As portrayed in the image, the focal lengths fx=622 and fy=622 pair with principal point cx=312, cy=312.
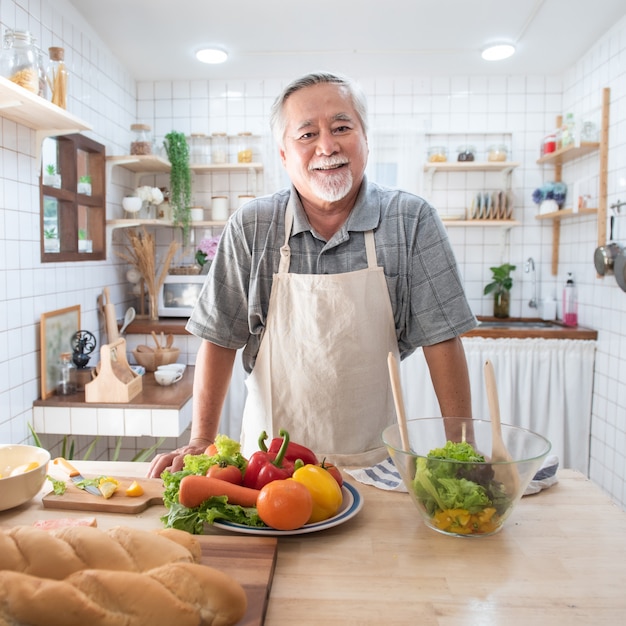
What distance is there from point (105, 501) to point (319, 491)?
38 cm

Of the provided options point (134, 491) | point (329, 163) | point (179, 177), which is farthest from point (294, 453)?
point (179, 177)

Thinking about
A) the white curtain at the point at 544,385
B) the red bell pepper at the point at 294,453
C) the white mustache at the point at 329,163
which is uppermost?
the white mustache at the point at 329,163

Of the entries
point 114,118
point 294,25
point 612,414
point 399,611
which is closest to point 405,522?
point 399,611

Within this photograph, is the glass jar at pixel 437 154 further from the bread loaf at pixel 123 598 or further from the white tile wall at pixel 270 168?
the bread loaf at pixel 123 598

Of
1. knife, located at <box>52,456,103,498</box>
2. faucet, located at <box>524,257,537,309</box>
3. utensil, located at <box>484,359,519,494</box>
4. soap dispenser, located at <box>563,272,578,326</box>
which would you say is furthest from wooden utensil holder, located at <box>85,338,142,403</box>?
faucet, located at <box>524,257,537,309</box>

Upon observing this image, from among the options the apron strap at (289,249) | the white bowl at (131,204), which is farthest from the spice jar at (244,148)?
the apron strap at (289,249)

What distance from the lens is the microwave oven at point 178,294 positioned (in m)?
3.69

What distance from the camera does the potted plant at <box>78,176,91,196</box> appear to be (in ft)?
10.2

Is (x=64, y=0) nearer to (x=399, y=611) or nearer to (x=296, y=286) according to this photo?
(x=296, y=286)

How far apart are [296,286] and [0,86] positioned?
114cm

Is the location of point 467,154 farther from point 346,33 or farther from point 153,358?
point 153,358

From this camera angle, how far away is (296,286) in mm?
1562

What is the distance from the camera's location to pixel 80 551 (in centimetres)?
68

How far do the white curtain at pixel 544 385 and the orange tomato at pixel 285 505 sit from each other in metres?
2.51
